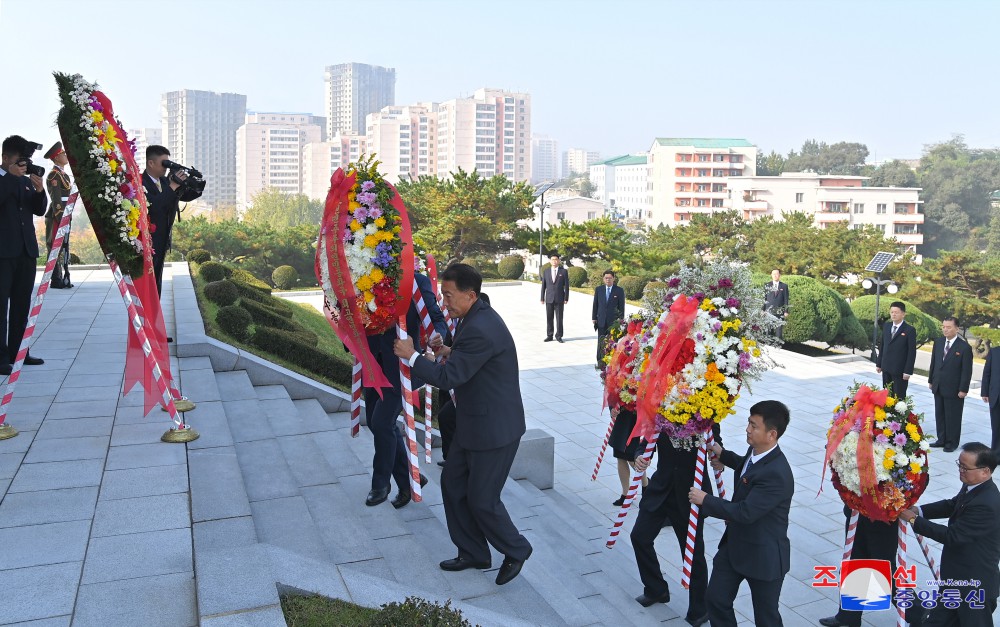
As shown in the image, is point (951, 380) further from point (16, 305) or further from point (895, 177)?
point (895, 177)

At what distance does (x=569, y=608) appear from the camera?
4812 mm

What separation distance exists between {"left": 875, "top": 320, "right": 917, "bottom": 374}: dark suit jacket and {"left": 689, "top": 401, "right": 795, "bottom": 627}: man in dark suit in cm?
760

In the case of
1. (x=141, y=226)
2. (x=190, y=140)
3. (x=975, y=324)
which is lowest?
(x=975, y=324)

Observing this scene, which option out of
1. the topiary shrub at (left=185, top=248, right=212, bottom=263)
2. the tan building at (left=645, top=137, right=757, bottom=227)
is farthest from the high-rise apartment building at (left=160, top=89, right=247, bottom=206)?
the topiary shrub at (left=185, top=248, right=212, bottom=263)

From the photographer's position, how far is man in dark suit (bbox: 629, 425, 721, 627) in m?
5.57

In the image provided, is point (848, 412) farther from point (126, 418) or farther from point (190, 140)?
point (190, 140)

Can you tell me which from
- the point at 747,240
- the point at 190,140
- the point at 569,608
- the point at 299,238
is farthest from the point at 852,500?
the point at 190,140

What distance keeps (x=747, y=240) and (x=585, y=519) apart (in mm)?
46300

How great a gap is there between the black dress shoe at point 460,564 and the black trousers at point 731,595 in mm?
1400

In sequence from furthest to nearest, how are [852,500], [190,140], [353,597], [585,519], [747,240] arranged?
1. [190,140]
2. [747,240]
3. [585,519]
4. [852,500]
5. [353,597]

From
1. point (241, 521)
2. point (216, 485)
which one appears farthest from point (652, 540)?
point (216, 485)

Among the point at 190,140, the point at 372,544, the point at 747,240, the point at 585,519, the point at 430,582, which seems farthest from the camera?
the point at 190,140

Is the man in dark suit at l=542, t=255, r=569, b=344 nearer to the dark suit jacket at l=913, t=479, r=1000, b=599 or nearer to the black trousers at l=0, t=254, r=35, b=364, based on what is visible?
the black trousers at l=0, t=254, r=35, b=364

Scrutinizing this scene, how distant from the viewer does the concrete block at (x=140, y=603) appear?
3.59 metres
